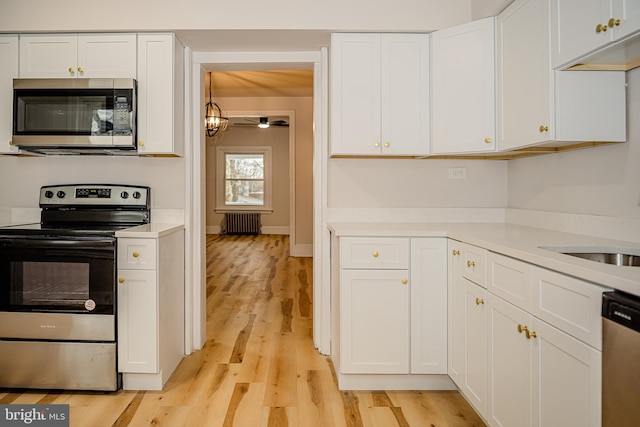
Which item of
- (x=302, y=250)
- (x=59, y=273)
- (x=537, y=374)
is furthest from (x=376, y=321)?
(x=302, y=250)

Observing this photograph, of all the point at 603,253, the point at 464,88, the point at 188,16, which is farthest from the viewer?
the point at 188,16

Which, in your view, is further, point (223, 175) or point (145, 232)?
point (223, 175)

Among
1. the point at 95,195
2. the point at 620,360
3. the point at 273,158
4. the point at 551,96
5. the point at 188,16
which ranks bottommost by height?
the point at 620,360

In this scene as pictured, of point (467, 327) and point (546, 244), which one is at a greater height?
point (546, 244)

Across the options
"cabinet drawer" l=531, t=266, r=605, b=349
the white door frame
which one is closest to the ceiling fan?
the white door frame

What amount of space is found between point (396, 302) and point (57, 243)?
190 cm

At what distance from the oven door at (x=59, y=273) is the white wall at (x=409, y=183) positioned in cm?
150

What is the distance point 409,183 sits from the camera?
2959 mm

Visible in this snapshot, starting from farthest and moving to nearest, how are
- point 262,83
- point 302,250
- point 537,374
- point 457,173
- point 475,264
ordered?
point 302,250
point 262,83
point 457,173
point 475,264
point 537,374

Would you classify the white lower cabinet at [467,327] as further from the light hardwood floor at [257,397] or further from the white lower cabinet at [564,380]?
the white lower cabinet at [564,380]

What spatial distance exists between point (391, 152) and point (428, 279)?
0.84 meters

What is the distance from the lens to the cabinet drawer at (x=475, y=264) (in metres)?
1.88

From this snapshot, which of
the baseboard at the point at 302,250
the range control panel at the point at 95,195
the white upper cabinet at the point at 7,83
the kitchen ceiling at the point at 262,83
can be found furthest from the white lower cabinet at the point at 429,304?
the baseboard at the point at 302,250

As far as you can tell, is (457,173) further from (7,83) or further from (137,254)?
(7,83)
